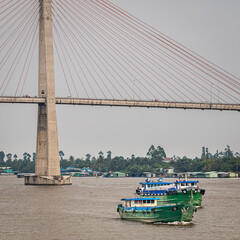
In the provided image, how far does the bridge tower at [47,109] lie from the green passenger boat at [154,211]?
52777 mm

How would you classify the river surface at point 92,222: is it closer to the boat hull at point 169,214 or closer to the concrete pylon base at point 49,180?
the boat hull at point 169,214

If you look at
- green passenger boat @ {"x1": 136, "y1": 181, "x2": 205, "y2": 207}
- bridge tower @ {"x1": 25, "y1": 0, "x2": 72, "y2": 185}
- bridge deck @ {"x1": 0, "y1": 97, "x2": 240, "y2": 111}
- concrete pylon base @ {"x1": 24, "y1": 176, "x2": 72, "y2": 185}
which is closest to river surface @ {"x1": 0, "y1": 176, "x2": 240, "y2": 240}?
green passenger boat @ {"x1": 136, "y1": 181, "x2": 205, "y2": 207}

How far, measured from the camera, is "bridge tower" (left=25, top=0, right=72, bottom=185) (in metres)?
120

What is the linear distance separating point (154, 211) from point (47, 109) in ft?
192

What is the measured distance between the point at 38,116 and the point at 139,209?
6030cm

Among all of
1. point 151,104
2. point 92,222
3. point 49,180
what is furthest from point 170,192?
point 151,104

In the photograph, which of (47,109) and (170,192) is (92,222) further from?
(47,109)

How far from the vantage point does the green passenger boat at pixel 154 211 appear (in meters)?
64.3

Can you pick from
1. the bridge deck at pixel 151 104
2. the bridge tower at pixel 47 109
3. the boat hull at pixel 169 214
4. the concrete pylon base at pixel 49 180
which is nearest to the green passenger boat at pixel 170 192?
the boat hull at pixel 169 214

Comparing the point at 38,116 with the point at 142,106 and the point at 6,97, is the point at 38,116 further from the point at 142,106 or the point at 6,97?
the point at 142,106

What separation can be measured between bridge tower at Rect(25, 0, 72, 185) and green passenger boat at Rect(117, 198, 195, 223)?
5278 centimetres

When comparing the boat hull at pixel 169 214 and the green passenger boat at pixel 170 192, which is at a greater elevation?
the green passenger boat at pixel 170 192

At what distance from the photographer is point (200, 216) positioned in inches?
2864

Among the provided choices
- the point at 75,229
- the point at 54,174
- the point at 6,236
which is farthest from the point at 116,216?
the point at 54,174
